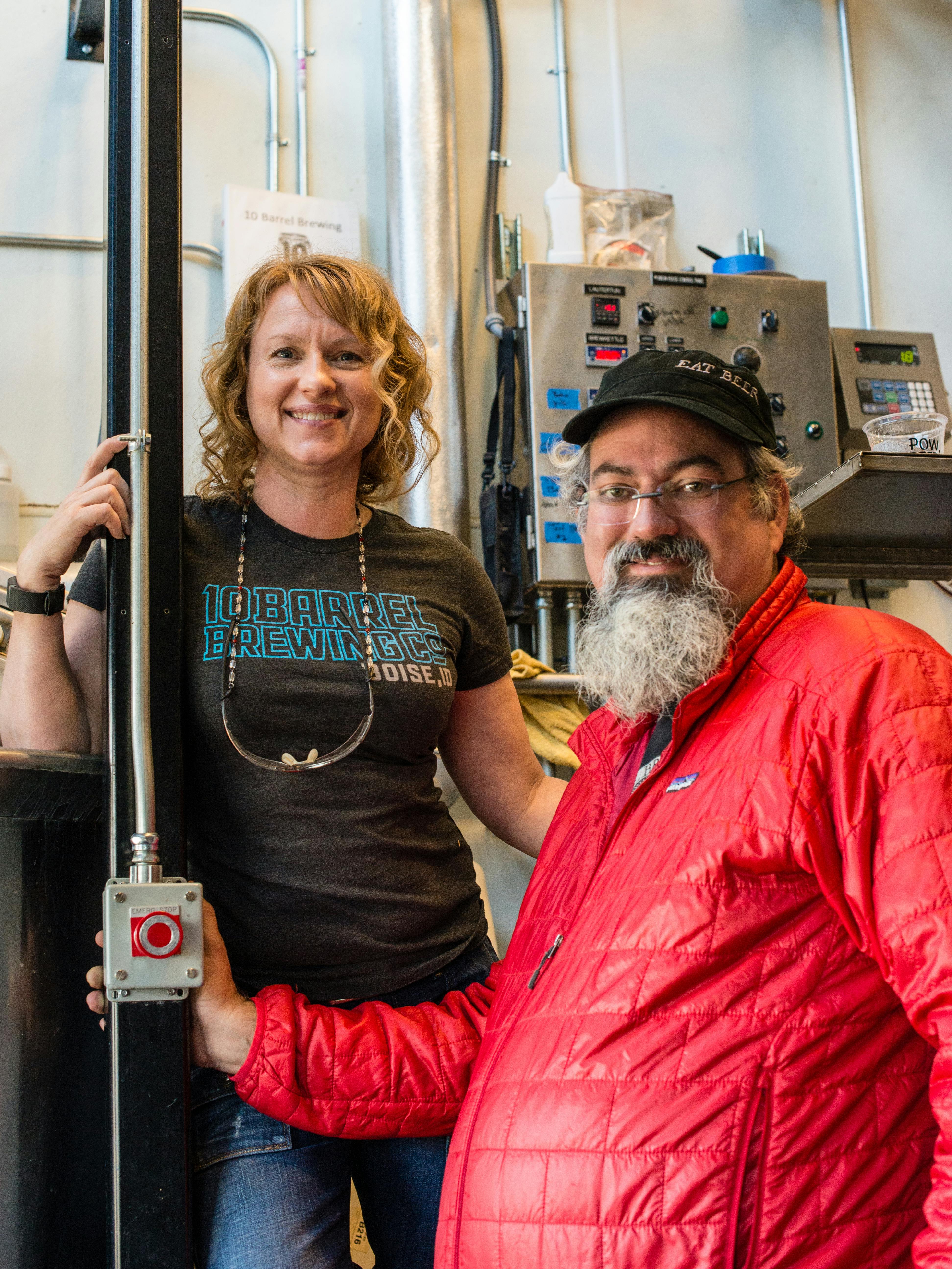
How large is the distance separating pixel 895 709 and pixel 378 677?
709 millimetres

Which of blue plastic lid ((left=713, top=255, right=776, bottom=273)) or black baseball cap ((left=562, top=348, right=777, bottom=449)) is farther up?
blue plastic lid ((left=713, top=255, right=776, bottom=273))

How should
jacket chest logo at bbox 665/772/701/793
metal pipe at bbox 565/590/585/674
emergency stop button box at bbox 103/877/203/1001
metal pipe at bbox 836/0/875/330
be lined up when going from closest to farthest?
jacket chest logo at bbox 665/772/701/793 → emergency stop button box at bbox 103/877/203/1001 → metal pipe at bbox 565/590/585/674 → metal pipe at bbox 836/0/875/330

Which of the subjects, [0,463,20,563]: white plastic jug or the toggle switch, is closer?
[0,463,20,563]: white plastic jug

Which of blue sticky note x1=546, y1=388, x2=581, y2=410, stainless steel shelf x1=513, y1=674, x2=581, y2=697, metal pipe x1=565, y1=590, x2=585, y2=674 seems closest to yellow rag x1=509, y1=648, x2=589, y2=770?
stainless steel shelf x1=513, y1=674, x2=581, y2=697

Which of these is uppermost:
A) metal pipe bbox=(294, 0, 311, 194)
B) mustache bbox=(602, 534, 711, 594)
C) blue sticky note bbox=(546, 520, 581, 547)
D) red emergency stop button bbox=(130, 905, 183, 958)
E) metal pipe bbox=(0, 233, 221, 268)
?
metal pipe bbox=(294, 0, 311, 194)

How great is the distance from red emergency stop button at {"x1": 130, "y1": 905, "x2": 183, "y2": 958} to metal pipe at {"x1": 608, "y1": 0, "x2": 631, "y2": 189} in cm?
276

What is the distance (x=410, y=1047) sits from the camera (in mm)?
1358

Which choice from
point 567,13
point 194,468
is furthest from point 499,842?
point 567,13

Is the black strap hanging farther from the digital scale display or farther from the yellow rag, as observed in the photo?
the digital scale display

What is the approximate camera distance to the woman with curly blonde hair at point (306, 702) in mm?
1381

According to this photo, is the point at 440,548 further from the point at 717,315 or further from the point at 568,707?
the point at 717,315

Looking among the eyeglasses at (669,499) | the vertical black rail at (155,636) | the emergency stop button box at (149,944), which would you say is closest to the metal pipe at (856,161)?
the eyeglasses at (669,499)

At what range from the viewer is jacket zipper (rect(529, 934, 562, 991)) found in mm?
1240

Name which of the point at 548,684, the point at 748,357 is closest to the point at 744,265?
the point at 748,357
